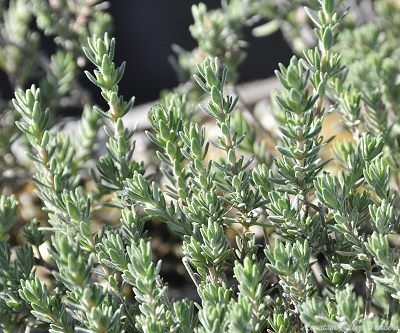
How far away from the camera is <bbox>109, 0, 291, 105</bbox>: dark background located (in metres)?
3.37

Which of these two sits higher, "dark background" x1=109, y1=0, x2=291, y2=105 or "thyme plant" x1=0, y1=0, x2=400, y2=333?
"thyme plant" x1=0, y1=0, x2=400, y2=333

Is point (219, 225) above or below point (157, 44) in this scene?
above

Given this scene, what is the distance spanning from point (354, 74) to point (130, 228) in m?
0.69

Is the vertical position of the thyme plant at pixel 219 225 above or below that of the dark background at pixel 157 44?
above

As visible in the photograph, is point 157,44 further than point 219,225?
Yes

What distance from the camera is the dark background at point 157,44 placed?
11.0ft

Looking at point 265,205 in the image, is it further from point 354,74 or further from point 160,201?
point 354,74

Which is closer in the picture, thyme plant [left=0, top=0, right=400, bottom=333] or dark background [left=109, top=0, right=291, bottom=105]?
thyme plant [left=0, top=0, right=400, bottom=333]

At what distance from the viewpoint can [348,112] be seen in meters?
1.28

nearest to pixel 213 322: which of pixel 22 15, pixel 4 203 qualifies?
pixel 4 203

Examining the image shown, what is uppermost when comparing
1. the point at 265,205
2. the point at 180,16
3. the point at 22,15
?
the point at 22,15

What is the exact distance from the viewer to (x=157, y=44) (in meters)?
3.45

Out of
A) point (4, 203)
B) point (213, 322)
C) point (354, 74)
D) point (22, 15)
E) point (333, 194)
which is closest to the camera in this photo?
point (213, 322)

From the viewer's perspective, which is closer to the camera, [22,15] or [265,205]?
[265,205]
